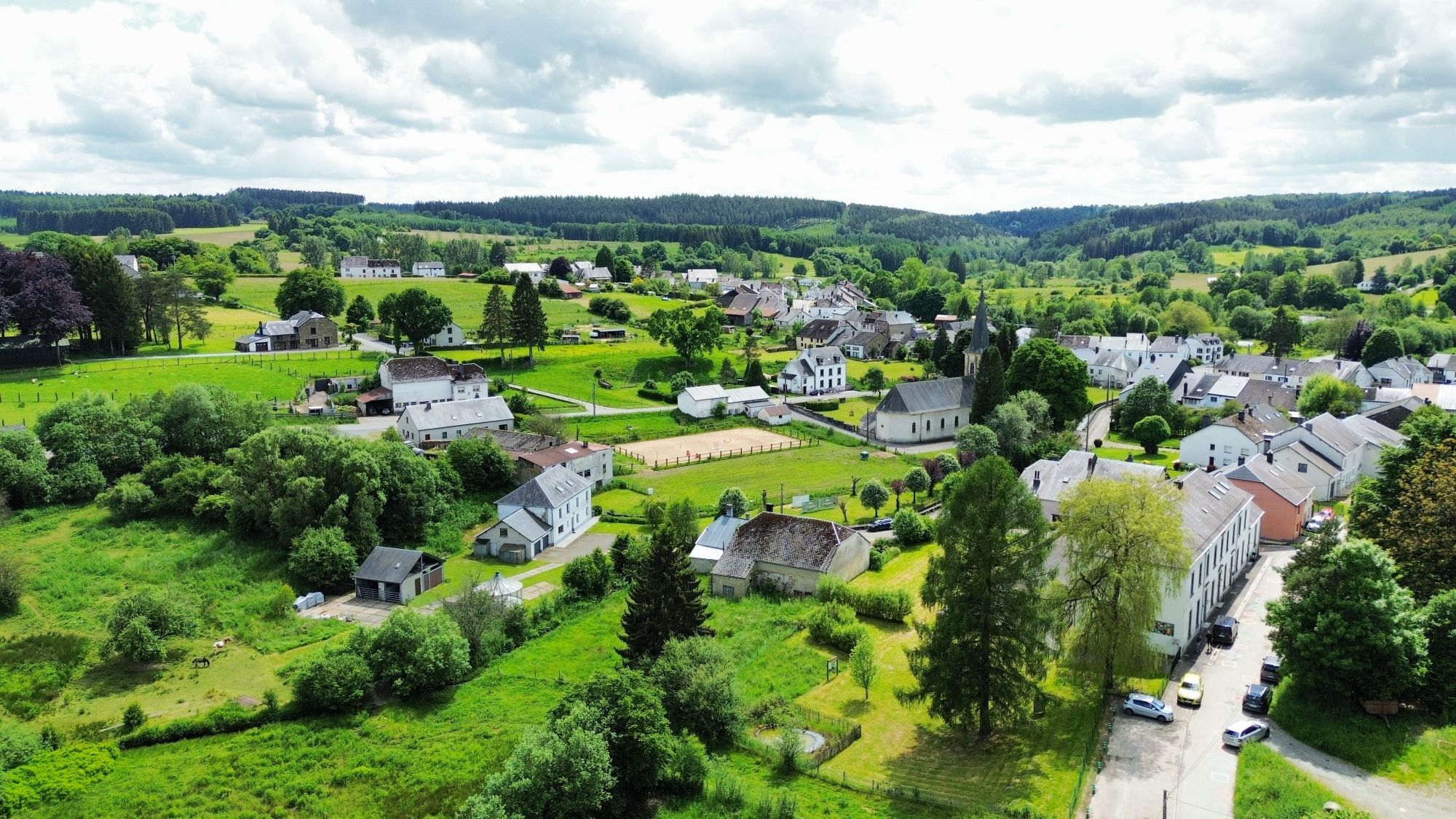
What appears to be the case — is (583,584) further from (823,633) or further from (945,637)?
(945,637)

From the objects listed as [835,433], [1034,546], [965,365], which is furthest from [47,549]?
[965,365]

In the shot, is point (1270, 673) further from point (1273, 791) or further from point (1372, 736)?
point (1273, 791)

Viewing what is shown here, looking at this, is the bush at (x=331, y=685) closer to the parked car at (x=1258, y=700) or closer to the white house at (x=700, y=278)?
the parked car at (x=1258, y=700)

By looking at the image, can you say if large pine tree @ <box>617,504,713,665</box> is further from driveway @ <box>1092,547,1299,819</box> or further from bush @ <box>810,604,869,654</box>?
driveway @ <box>1092,547,1299,819</box>

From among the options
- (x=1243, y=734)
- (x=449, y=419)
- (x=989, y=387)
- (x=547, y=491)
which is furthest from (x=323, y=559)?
(x=989, y=387)

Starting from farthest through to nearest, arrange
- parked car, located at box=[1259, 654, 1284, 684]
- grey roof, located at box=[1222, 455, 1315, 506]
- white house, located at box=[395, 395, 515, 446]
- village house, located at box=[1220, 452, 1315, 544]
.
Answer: white house, located at box=[395, 395, 515, 446] → grey roof, located at box=[1222, 455, 1315, 506] → village house, located at box=[1220, 452, 1315, 544] → parked car, located at box=[1259, 654, 1284, 684]

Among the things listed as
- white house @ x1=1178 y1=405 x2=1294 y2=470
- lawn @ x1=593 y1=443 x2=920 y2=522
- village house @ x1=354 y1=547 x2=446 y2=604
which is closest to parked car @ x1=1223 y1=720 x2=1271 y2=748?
lawn @ x1=593 y1=443 x2=920 y2=522

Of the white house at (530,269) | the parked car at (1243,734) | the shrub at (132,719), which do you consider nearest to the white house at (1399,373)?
the parked car at (1243,734)
